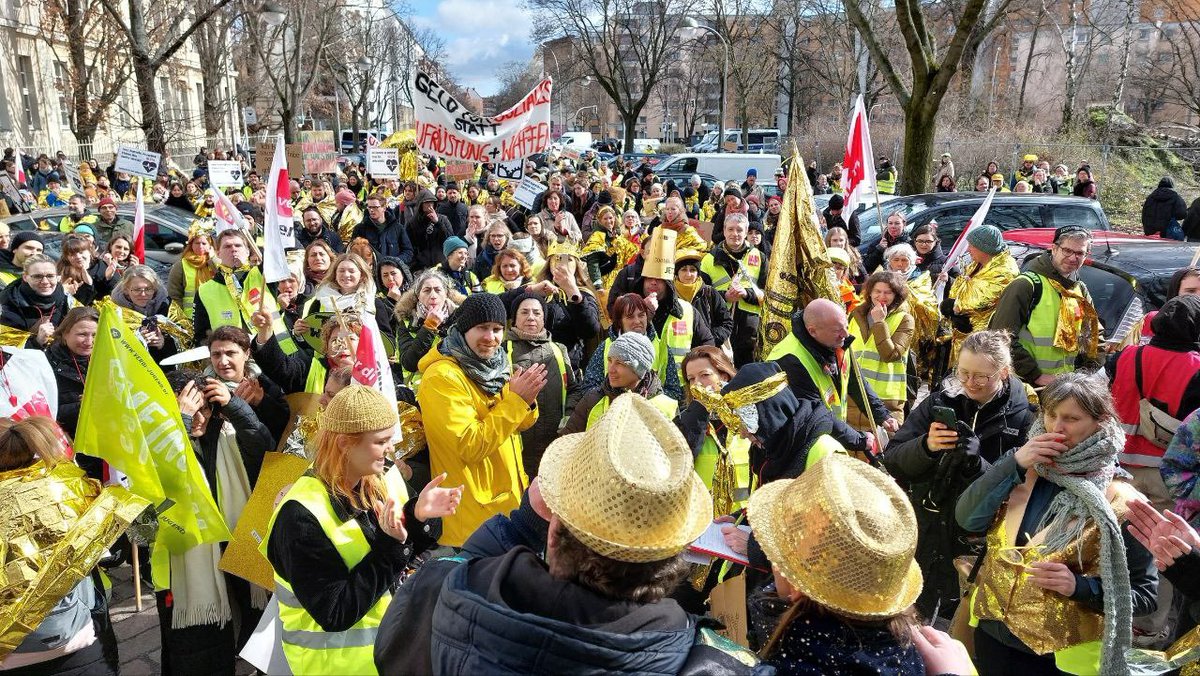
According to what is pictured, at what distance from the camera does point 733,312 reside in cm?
722

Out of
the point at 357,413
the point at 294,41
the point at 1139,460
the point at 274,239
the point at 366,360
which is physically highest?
the point at 294,41

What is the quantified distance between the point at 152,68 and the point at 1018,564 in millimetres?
22386

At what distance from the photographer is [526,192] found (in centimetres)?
1012

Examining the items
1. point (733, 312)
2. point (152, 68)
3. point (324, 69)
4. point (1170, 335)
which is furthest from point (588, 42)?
point (1170, 335)

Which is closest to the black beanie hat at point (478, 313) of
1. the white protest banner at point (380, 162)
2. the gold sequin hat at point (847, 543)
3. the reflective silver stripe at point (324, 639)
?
the reflective silver stripe at point (324, 639)

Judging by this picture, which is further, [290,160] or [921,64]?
[290,160]

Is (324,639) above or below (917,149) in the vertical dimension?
below

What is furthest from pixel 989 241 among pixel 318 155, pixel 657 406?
pixel 318 155

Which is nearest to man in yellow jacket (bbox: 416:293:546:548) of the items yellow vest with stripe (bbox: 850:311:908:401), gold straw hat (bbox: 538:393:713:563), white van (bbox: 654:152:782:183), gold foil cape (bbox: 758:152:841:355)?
gold straw hat (bbox: 538:393:713:563)

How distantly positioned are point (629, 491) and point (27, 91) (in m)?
37.3

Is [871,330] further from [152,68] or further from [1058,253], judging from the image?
[152,68]

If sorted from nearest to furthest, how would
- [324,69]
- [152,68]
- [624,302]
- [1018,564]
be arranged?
[1018,564], [624,302], [152,68], [324,69]

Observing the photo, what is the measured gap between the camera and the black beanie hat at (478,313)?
3779 millimetres

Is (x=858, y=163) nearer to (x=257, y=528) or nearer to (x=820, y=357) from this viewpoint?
(x=820, y=357)
